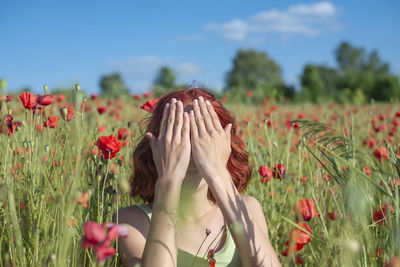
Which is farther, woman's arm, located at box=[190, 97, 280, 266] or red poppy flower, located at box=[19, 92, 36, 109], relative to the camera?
red poppy flower, located at box=[19, 92, 36, 109]

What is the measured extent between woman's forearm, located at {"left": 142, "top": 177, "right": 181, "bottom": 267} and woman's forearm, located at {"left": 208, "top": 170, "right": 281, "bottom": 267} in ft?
0.40

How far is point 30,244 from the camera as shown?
1.21 m

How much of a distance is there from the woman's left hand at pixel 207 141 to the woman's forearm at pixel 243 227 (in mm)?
37

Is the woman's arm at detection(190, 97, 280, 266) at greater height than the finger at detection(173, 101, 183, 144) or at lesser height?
lesser

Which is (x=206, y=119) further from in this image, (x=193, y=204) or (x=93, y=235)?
(x=93, y=235)

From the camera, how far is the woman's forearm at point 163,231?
3.56 ft

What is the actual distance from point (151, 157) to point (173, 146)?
310 millimetres

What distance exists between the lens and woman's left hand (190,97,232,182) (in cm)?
120

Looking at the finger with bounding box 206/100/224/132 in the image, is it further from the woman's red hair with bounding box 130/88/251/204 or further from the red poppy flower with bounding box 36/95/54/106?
the red poppy flower with bounding box 36/95/54/106

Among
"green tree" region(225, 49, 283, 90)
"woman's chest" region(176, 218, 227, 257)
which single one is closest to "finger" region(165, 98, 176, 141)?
"woman's chest" region(176, 218, 227, 257)

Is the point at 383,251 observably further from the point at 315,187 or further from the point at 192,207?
the point at 192,207

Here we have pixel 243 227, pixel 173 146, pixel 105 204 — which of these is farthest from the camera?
pixel 105 204

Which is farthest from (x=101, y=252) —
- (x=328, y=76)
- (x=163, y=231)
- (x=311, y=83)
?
(x=328, y=76)

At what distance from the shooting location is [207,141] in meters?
1.24
